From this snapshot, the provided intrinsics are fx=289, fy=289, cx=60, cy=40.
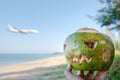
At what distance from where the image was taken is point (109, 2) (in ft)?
30.2

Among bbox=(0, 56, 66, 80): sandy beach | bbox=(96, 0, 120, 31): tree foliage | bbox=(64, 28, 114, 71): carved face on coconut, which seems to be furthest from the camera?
bbox=(0, 56, 66, 80): sandy beach

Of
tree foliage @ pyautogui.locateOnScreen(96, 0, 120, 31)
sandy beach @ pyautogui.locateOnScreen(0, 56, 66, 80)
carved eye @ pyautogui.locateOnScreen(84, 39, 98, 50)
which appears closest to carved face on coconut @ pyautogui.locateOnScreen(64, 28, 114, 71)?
carved eye @ pyautogui.locateOnScreen(84, 39, 98, 50)

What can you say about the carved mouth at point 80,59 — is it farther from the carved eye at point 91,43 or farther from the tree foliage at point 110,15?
the tree foliage at point 110,15

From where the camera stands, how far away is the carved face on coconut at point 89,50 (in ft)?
5.93

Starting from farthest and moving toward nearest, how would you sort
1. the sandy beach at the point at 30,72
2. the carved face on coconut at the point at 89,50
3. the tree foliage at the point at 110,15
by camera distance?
1. the sandy beach at the point at 30,72
2. the tree foliage at the point at 110,15
3. the carved face on coconut at the point at 89,50

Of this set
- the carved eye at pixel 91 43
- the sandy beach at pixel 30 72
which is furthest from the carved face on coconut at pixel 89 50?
the sandy beach at pixel 30 72

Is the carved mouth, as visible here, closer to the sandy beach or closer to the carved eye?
the carved eye

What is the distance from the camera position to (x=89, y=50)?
1.81 m

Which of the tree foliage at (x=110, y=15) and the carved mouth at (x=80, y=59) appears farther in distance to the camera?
the tree foliage at (x=110, y=15)

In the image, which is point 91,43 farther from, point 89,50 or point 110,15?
point 110,15

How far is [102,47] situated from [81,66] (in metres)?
0.18

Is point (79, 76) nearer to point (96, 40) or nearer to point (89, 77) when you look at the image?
point (89, 77)

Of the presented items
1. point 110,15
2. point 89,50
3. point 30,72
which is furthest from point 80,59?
point 30,72

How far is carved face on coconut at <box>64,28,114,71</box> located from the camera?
1.81m
